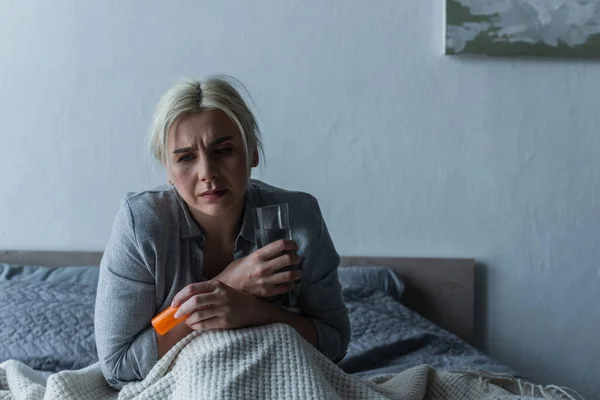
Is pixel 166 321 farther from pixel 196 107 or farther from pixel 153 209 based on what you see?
pixel 196 107

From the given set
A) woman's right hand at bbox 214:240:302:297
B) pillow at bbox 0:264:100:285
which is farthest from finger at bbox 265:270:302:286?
pillow at bbox 0:264:100:285

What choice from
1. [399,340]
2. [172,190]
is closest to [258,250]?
[172,190]

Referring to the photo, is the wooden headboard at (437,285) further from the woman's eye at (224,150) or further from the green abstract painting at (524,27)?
the woman's eye at (224,150)

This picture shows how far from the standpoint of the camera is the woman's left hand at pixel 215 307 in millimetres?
1288

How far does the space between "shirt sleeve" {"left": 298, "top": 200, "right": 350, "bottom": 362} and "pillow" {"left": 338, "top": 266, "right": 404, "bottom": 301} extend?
25.0 inches

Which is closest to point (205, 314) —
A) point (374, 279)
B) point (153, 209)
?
point (153, 209)

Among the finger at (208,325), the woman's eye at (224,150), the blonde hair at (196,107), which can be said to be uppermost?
the blonde hair at (196,107)

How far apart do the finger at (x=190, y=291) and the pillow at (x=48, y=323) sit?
0.64 meters

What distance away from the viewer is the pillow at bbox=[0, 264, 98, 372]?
1844 mm

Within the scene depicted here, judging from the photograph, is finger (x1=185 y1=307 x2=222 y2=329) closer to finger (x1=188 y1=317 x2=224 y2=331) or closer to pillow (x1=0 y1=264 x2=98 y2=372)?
finger (x1=188 y1=317 x2=224 y2=331)

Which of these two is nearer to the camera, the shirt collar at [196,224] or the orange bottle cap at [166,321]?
the orange bottle cap at [166,321]

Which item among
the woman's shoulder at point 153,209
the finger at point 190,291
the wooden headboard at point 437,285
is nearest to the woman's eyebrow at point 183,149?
the woman's shoulder at point 153,209

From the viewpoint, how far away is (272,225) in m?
1.37

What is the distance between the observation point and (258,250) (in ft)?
4.41
